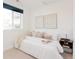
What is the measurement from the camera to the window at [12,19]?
3409mm

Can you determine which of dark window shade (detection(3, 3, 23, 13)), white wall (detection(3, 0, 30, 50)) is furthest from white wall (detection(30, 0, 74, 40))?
dark window shade (detection(3, 3, 23, 13))

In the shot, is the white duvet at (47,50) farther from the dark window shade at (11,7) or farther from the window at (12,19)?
the dark window shade at (11,7)

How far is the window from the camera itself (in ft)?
11.2

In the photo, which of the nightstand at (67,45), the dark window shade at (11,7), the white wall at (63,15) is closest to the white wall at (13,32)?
the dark window shade at (11,7)

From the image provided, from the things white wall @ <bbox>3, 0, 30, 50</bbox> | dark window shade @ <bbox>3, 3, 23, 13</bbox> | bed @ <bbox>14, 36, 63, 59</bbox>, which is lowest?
bed @ <bbox>14, 36, 63, 59</bbox>

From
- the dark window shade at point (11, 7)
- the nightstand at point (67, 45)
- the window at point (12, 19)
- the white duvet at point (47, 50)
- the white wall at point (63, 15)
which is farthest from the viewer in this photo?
the window at point (12, 19)

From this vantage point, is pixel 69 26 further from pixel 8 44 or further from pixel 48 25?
pixel 8 44

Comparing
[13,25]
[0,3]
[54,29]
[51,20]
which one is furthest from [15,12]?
[0,3]

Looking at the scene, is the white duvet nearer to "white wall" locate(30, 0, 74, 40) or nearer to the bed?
the bed

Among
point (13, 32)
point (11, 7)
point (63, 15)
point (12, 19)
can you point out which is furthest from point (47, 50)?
point (11, 7)

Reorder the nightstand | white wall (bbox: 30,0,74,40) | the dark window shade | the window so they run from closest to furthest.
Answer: the nightstand, white wall (bbox: 30,0,74,40), the dark window shade, the window

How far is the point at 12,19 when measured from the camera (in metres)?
3.73

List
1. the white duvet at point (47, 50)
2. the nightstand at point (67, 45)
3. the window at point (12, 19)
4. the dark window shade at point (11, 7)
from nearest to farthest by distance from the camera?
the white duvet at point (47, 50) → the nightstand at point (67, 45) → the dark window shade at point (11, 7) → the window at point (12, 19)
